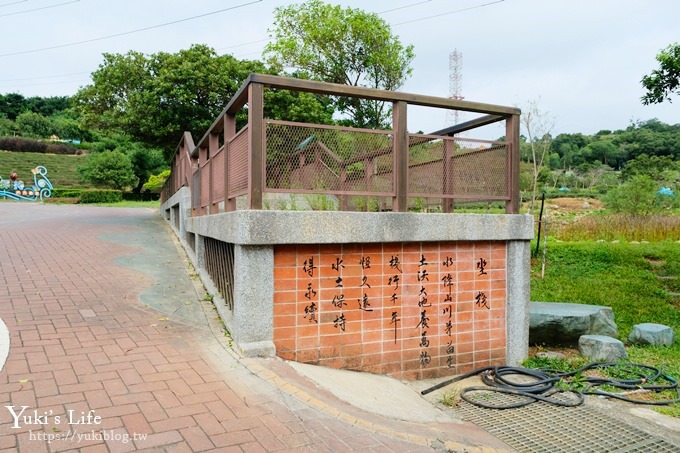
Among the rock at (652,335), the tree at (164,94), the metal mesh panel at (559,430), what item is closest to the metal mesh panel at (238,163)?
the metal mesh panel at (559,430)

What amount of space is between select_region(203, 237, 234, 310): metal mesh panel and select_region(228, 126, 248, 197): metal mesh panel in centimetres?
64

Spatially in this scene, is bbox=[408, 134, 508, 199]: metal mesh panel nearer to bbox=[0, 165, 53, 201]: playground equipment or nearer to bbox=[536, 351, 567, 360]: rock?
bbox=[536, 351, 567, 360]: rock

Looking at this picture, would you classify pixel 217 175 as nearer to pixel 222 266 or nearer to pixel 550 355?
pixel 222 266

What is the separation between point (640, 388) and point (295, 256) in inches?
143

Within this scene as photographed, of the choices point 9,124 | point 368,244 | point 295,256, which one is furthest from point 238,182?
point 9,124

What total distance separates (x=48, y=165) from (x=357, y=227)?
53458mm

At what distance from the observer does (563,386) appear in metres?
4.87

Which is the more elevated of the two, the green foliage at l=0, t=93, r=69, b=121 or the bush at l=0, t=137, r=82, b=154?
the green foliage at l=0, t=93, r=69, b=121

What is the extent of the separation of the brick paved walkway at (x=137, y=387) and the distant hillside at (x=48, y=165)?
4533 cm

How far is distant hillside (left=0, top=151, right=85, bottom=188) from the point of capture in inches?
1790

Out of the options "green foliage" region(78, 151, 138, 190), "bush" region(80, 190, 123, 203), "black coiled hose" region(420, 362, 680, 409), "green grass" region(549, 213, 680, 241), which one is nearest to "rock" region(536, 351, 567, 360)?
"black coiled hose" region(420, 362, 680, 409)

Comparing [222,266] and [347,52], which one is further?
[347,52]

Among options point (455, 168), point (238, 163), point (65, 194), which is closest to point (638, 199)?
point (455, 168)

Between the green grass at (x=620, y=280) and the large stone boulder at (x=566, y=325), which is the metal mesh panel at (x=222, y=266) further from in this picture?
the green grass at (x=620, y=280)
